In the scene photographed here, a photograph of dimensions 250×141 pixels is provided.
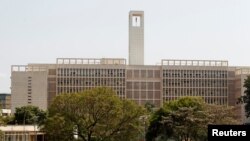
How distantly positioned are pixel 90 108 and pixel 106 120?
1.99 metres

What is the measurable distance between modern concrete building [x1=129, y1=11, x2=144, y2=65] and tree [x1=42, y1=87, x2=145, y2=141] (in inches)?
3395

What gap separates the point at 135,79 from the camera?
146 meters

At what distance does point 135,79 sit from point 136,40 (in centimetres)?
983

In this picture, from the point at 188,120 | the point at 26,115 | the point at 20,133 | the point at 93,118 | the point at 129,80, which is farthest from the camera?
the point at 129,80

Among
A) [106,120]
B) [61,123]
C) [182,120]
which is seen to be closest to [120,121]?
[106,120]

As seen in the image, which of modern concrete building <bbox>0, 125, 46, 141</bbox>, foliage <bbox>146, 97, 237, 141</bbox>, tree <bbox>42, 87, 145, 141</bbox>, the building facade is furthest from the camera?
the building facade

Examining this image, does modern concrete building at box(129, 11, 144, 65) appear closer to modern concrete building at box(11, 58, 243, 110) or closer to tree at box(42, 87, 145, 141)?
modern concrete building at box(11, 58, 243, 110)

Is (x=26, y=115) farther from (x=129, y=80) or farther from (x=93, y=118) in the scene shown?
(x=93, y=118)

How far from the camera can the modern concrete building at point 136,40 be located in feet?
473

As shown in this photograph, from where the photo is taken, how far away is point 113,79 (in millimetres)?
142625

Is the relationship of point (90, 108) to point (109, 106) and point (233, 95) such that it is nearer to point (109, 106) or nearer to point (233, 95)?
point (109, 106)

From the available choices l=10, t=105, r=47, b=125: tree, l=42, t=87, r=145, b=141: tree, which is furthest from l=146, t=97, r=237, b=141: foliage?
l=10, t=105, r=47, b=125: tree

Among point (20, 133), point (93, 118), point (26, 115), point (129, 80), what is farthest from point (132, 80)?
point (93, 118)

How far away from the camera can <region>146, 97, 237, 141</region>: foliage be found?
6481cm
